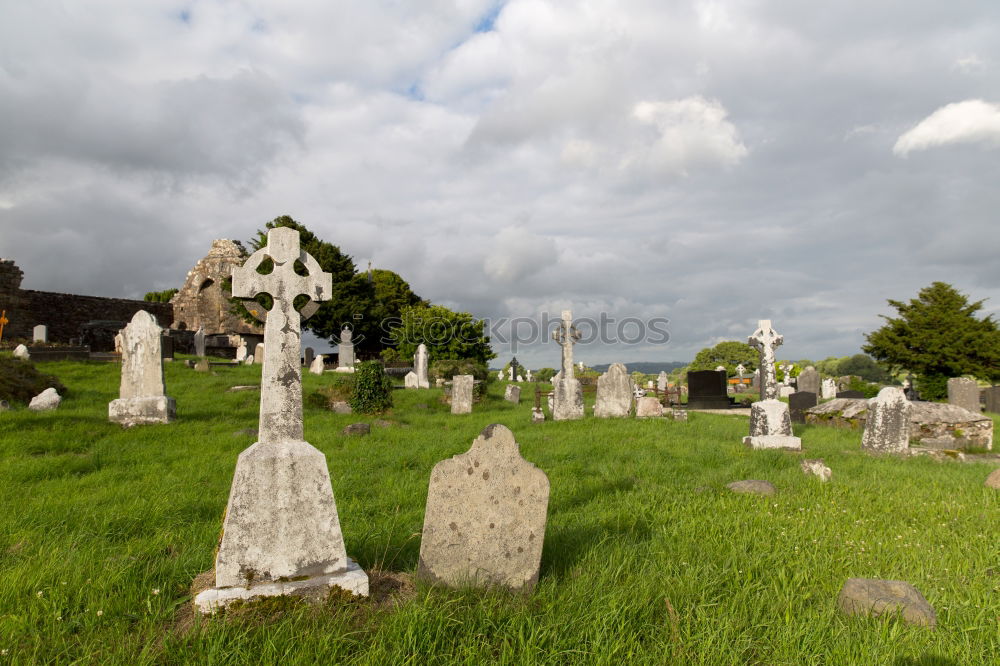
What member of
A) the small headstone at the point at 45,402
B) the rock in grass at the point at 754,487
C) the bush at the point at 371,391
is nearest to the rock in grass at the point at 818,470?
the rock in grass at the point at 754,487

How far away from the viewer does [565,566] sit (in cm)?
390

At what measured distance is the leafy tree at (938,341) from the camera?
25156mm

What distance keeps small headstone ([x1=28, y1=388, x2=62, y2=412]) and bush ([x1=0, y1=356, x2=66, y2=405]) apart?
2.39 ft

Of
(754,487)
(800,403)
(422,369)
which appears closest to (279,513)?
(754,487)

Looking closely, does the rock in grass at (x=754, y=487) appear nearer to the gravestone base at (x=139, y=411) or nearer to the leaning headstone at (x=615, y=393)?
the leaning headstone at (x=615, y=393)

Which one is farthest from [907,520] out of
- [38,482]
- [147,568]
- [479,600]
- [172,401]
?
[172,401]

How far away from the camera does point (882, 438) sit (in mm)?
10508

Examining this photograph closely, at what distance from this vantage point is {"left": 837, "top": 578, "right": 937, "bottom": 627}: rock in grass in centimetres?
323

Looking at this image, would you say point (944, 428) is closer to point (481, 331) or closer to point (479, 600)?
point (479, 600)

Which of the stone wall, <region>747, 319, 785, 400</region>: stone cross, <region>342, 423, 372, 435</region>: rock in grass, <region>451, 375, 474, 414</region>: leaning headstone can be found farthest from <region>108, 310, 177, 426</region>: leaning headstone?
the stone wall

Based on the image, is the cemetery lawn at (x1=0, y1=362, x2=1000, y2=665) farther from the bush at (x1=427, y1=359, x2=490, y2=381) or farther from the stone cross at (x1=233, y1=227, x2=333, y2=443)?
the bush at (x1=427, y1=359, x2=490, y2=381)

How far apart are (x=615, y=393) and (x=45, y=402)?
44.0ft

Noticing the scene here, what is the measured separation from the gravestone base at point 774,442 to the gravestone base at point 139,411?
11.8 meters

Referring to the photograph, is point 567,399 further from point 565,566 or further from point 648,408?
point 565,566
